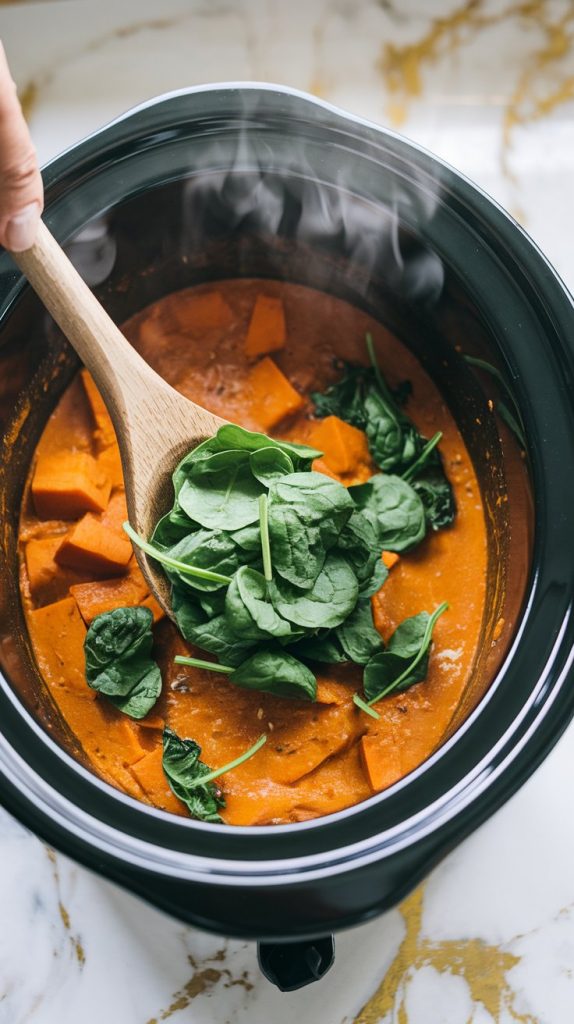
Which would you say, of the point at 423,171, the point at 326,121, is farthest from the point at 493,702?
the point at 326,121

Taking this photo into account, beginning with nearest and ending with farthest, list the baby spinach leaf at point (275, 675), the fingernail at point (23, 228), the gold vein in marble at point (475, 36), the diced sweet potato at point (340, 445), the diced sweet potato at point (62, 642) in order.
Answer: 1. the fingernail at point (23, 228)
2. the baby spinach leaf at point (275, 675)
3. the diced sweet potato at point (62, 642)
4. the diced sweet potato at point (340, 445)
5. the gold vein in marble at point (475, 36)

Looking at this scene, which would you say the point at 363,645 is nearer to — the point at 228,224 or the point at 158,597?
the point at 158,597

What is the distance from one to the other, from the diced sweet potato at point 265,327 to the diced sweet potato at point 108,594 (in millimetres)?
446

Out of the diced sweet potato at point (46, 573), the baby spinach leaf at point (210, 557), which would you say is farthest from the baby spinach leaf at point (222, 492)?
the diced sweet potato at point (46, 573)

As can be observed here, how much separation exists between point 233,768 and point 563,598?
53 centimetres

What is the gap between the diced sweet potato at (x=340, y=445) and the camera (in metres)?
1.46

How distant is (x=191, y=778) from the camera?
1271 millimetres

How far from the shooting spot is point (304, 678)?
1.25 metres

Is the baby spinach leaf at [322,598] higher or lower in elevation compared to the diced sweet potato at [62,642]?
lower

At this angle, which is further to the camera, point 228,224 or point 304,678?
point 228,224

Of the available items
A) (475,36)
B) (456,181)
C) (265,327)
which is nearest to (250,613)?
(265,327)

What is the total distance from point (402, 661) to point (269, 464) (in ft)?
1.14

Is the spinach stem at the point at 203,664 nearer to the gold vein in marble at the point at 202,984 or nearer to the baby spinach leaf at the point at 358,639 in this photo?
the baby spinach leaf at the point at 358,639

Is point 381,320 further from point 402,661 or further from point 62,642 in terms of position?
point 62,642
